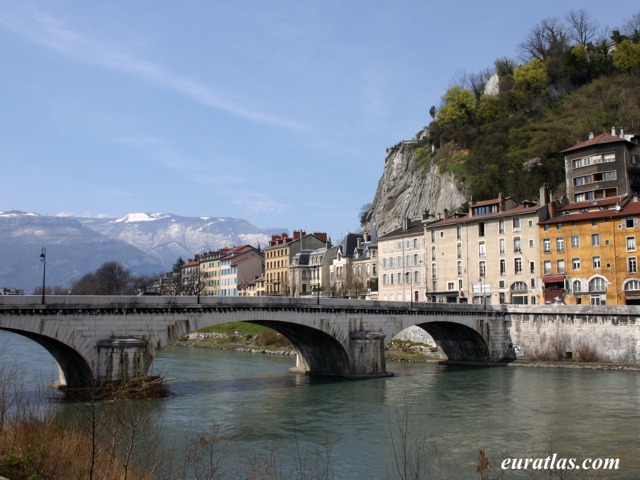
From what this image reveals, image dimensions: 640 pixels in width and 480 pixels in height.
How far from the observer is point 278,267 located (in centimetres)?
11325

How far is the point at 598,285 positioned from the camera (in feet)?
194

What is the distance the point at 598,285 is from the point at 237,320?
112 ft

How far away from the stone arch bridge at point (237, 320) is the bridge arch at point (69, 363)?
6cm

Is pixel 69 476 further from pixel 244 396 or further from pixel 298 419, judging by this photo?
pixel 244 396

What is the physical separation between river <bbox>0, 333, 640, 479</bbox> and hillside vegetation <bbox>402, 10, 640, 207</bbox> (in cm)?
3982

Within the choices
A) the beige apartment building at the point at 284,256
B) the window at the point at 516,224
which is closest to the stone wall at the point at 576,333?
the window at the point at 516,224

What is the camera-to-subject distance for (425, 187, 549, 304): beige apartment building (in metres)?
64.1

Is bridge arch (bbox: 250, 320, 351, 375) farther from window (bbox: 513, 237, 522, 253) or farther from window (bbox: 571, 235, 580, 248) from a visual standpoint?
window (bbox: 571, 235, 580, 248)

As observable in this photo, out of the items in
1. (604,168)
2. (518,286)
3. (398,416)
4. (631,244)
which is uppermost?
(604,168)

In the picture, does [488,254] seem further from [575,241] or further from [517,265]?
[575,241]

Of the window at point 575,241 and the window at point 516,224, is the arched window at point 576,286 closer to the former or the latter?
the window at point 575,241

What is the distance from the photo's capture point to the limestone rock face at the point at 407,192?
95312 mm

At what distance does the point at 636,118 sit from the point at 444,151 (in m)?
27.9

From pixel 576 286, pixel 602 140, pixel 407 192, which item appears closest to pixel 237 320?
pixel 576 286
